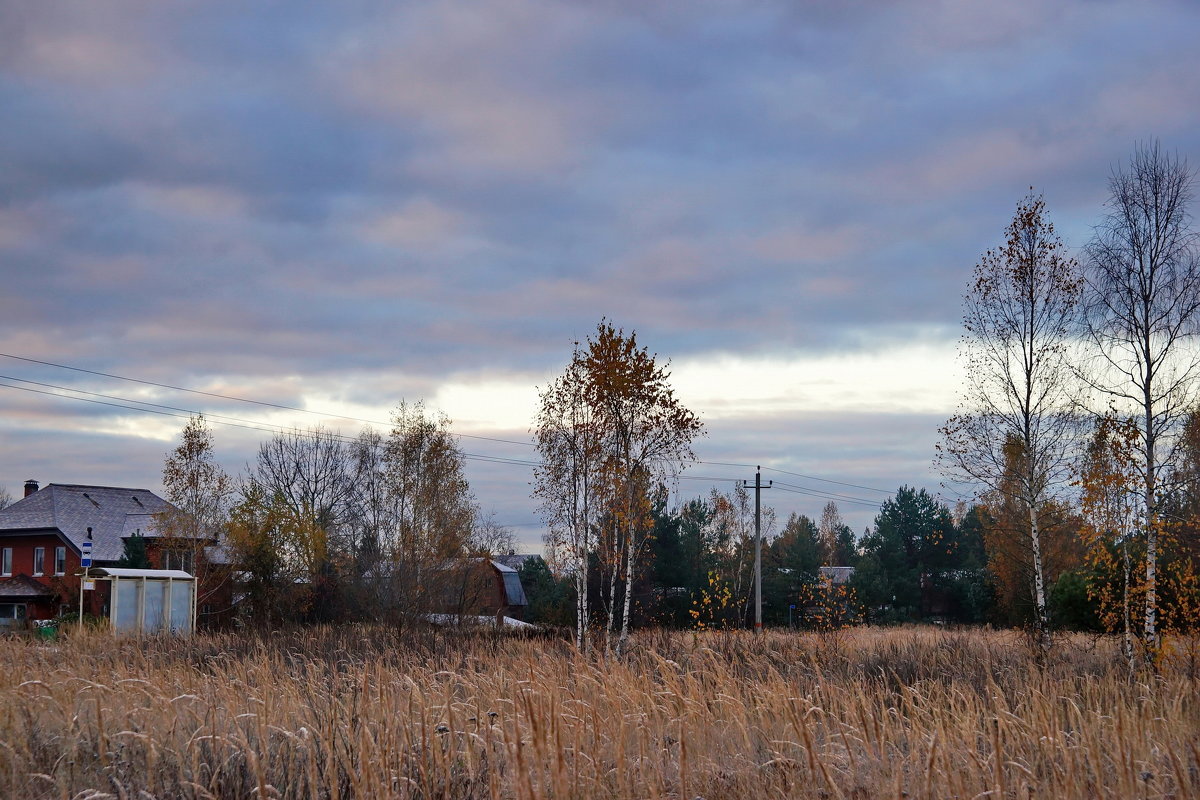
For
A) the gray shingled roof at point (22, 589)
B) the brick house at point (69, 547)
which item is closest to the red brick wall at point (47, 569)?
the brick house at point (69, 547)

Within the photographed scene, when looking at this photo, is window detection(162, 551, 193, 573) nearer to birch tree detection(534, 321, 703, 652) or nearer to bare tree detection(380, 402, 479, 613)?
bare tree detection(380, 402, 479, 613)

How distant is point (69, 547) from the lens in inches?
1892

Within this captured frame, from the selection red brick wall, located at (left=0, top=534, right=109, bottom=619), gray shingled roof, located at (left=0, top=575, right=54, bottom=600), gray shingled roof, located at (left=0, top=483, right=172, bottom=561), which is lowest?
gray shingled roof, located at (left=0, top=575, right=54, bottom=600)

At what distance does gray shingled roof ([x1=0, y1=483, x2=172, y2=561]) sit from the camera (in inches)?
1925

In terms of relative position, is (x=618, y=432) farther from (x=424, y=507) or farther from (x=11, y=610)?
(x=11, y=610)

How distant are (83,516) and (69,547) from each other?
10.2ft

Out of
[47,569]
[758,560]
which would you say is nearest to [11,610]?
[47,569]

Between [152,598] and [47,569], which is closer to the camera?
[152,598]

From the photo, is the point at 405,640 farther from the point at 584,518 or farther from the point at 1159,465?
the point at 1159,465

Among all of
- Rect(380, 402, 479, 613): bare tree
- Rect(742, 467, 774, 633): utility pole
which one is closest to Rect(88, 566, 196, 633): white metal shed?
Rect(380, 402, 479, 613): bare tree

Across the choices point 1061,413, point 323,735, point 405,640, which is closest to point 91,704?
point 323,735

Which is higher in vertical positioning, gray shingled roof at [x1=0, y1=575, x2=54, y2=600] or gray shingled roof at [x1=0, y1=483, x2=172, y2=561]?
gray shingled roof at [x1=0, y1=483, x2=172, y2=561]

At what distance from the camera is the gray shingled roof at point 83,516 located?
4891 centimetres

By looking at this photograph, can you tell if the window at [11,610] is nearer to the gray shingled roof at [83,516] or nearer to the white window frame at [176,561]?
the gray shingled roof at [83,516]
